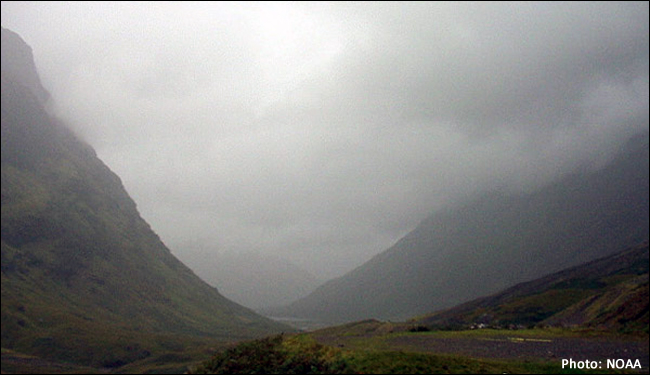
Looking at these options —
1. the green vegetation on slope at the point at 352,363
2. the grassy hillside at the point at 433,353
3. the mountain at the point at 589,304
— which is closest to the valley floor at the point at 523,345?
the grassy hillside at the point at 433,353

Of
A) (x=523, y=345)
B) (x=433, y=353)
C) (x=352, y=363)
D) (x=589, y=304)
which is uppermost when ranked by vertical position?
(x=352, y=363)

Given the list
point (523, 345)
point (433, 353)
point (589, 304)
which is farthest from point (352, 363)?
point (589, 304)

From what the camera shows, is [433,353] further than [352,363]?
Yes

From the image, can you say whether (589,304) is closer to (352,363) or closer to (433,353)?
(433,353)

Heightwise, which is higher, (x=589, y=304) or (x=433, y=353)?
(x=433, y=353)

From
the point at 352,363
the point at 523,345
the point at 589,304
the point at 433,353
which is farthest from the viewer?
the point at 589,304

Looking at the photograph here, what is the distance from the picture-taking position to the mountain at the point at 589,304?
5831 cm

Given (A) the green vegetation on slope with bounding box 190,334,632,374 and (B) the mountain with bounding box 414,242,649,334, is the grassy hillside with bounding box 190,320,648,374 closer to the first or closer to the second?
(A) the green vegetation on slope with bounding box 190,334,632,374

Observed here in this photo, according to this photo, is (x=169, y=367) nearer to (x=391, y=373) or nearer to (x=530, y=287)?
(x=391, y=373)

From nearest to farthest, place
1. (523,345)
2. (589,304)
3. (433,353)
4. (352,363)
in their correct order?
(352,363), (433,353), (523,345), (589,304)

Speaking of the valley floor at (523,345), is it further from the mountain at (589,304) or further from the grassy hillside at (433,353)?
the mountain at (589,304)

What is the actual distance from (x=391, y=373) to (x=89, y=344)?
6805 inches

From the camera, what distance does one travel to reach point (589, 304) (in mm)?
94812

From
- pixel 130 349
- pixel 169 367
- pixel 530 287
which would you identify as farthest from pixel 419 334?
pixel 530 287
